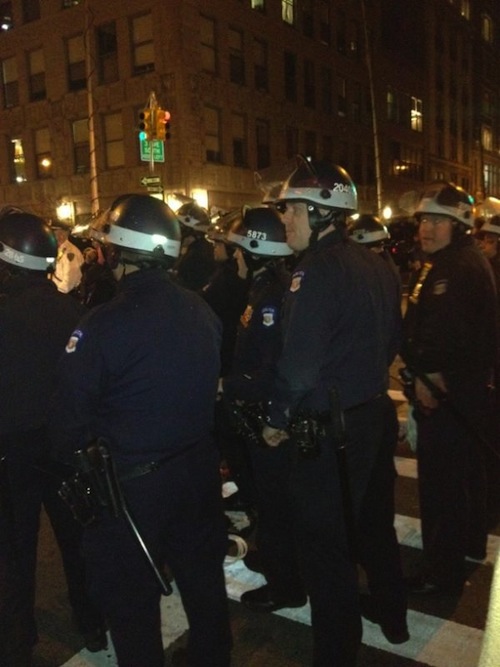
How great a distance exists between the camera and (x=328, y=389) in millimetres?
2859

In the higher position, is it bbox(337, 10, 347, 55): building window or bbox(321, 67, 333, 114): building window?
bbox(337, 10, 347, 55): building window

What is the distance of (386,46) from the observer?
4009cm

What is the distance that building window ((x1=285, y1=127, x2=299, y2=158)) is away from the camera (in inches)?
1181

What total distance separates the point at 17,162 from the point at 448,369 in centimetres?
2948

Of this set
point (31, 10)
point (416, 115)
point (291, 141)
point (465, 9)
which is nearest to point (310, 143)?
point (291, 141)

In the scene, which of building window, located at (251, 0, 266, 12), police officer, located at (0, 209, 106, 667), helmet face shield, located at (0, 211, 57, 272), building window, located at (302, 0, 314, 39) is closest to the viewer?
police officer, located at (0, 209, 106, 667)

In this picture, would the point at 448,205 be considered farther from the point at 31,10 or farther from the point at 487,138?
the point at 487,138

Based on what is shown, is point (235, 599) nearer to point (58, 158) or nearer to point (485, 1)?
point (58, 158)

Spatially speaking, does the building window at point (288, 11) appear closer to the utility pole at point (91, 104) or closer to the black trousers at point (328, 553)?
the utility pole at point (91, 104)

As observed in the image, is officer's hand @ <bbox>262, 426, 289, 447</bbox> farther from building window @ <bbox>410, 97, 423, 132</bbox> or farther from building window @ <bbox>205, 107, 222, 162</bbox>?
building window @ <bbox>410, 97, 423, 132</bbox>

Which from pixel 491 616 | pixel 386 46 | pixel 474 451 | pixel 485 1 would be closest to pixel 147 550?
pixel 491 616

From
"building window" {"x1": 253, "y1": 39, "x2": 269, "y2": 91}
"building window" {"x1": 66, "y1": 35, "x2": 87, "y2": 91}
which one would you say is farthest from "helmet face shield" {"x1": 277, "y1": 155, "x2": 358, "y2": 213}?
"building window" {"x1": 253, "y1": 39, "x2": 269, "y2": 91}

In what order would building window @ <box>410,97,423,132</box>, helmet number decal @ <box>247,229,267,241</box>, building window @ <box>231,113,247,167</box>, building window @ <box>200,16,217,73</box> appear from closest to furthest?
helmet number decal @ <box>247,229,267,241</box> < building window @ <box>200,16,217,73</box> < building window @ <box>231,113,247,167</box> < building window @ <box>410,97,423,132</box>

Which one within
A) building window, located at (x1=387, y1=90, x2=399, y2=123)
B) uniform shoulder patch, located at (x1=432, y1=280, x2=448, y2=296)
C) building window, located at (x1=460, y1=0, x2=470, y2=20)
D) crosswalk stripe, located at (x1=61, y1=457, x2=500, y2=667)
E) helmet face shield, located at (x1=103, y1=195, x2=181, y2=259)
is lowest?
crosswalk stripe, located at (x1=61, y1=457, x2=500, y2=667)
